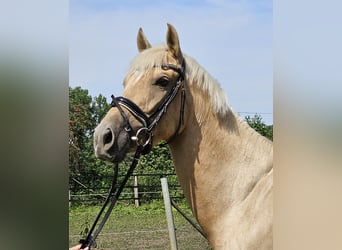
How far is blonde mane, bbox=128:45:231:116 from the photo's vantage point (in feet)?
4.62

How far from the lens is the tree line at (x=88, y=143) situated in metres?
1.84

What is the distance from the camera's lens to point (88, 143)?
2.03 m

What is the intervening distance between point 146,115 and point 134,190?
5.19 feet

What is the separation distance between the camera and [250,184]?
139 cm

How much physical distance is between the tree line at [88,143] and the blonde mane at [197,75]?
30cm

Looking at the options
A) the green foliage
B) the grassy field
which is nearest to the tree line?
the green foliage

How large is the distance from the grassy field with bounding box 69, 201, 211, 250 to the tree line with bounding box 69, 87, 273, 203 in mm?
266

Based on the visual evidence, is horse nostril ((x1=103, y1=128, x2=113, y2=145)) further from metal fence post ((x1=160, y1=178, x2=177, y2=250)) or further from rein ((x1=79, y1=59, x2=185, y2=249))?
metal fence post ((x1=160, y1=178, x2=177, y2=250))

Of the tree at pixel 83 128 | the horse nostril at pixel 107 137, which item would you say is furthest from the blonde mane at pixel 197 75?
the tree at pixel 83 128

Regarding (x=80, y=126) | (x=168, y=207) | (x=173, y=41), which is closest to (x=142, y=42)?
(x=173, y=41)
